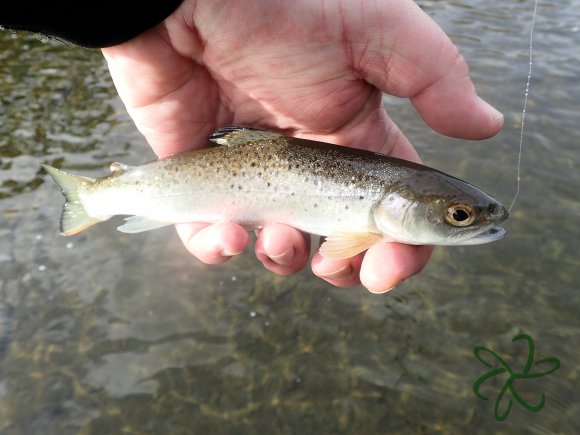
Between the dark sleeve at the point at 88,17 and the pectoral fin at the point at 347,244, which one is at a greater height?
the dark sleeve at the point at 88,17

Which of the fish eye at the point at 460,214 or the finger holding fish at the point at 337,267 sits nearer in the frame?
the fish eye at the point at 460,214

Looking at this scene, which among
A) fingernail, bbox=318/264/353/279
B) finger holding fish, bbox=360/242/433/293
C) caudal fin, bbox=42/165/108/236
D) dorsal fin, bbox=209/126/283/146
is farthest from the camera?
caudal fin, bbox=42/165/108/236

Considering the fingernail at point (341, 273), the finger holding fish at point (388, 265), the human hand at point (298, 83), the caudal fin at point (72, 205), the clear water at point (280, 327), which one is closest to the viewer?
the finger holding fish at point (388, 265)

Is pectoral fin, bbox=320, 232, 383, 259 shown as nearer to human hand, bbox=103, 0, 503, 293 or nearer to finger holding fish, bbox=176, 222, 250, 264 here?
human hand, bbox=103, 0, 503, 293

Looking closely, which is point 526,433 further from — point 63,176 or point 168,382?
point 63,176

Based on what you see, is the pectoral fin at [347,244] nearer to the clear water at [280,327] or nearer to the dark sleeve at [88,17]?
the dark sleeve at [88,17]

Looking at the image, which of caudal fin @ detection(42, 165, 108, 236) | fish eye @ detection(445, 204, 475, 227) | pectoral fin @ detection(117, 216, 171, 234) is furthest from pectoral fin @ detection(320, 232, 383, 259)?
caudal fin @ detection(42, 165, 108, 236)

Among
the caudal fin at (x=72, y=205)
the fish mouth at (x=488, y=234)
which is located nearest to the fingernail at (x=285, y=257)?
the fish mouth at (x=488, y=234)
